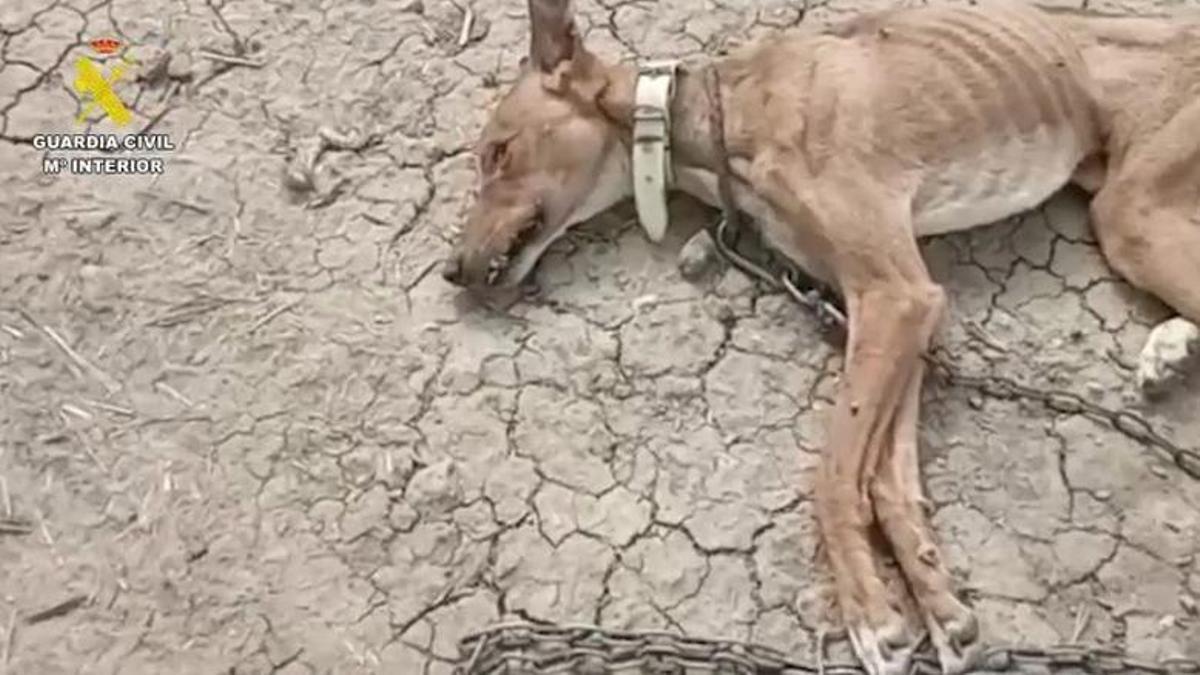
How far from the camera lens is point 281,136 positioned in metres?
3.42

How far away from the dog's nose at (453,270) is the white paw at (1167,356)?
103 centimetres

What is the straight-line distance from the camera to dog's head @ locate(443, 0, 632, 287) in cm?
316

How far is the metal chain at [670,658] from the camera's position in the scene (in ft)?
8.72

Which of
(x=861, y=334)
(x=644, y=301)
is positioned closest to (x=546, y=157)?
(x=644, y=301)

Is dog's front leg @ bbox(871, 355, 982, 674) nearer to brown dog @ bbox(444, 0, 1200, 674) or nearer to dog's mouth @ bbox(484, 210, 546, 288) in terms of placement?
brown dog @ bbox(444, 0, 1200, 674)

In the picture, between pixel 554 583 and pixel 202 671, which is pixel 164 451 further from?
pixel 554 583

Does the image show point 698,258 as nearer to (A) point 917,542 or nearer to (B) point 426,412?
(B) point 426,412

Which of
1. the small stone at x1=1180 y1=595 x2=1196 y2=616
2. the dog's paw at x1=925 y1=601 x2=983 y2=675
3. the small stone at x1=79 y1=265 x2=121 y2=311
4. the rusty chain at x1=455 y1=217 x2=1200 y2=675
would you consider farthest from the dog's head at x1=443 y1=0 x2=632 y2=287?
the small stone at x1=1180 y1=595 x2=1196 y2=616

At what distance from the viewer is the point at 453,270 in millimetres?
3131

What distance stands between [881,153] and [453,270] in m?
0.68

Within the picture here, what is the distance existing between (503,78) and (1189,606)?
146cm

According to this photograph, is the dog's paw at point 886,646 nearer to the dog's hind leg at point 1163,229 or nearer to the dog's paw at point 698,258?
the dog's hind leg at point 1163,229

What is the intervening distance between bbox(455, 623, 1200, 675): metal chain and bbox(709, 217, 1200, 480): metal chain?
0.37m

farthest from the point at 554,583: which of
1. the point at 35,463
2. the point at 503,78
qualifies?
the point at 503,78
